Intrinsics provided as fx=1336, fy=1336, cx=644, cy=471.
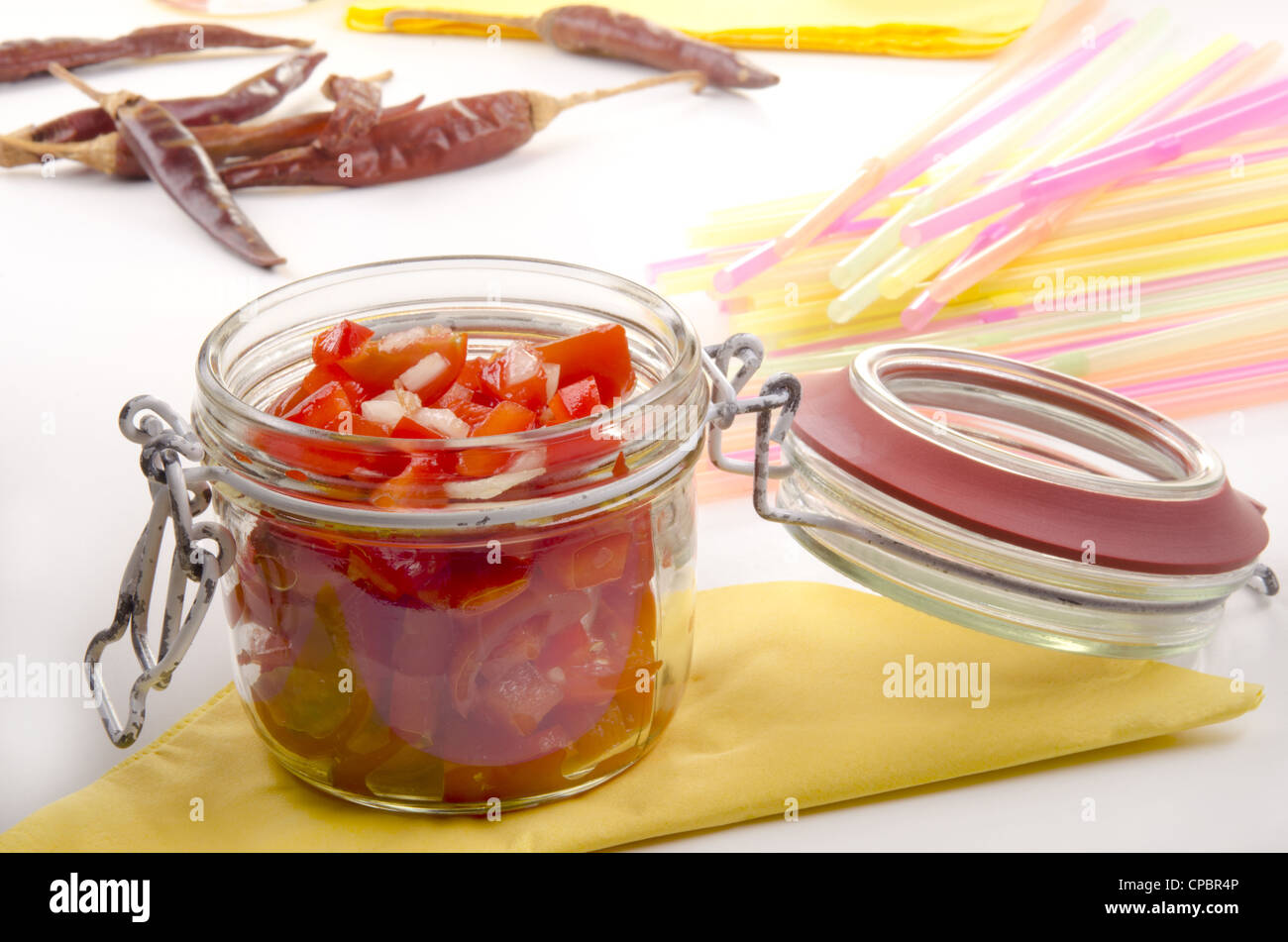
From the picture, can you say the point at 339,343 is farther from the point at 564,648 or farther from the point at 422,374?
the point at 564,648

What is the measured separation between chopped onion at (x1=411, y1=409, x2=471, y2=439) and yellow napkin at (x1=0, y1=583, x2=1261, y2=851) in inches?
15.0

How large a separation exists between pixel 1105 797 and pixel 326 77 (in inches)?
107

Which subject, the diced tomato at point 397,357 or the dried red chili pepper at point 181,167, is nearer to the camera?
the diced tomato at point 397,357

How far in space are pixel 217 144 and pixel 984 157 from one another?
5.47 feet

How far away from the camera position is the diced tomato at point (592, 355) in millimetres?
1334

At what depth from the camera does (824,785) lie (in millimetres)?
1357

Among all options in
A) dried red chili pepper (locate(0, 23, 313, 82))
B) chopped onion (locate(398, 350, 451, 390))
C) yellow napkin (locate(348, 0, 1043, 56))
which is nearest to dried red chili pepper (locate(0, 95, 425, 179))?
dried red chili pepper (locate(0, 23, 313, 82))

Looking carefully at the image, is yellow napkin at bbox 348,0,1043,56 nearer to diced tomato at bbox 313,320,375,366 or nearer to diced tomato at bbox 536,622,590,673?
diced tomato at bbox 313,320,375,366

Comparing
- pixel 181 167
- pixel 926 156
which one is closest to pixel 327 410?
pixel 926 156

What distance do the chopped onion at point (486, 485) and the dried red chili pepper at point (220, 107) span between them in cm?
224

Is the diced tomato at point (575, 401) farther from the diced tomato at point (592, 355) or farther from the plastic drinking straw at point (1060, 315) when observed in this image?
the plastic drinking straw at point (1060, 315)

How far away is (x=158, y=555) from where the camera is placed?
4.09 ft

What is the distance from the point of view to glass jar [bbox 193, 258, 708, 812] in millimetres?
1176

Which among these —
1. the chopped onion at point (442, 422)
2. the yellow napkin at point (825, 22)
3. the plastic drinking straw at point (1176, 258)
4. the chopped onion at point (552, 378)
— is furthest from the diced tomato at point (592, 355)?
the yellow napkin at point (825, 22)
